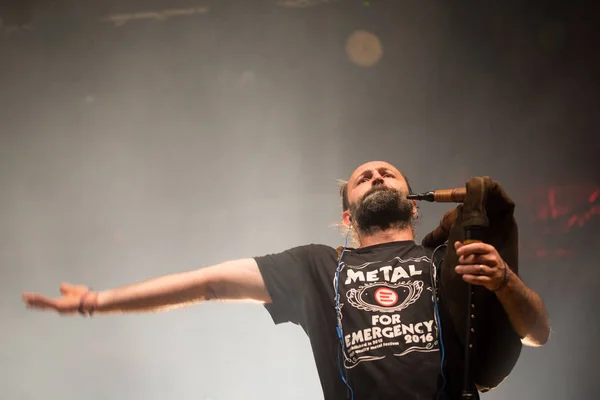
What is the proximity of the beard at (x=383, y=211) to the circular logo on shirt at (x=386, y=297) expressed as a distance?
29 centimetres

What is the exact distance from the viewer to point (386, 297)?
1.31 m

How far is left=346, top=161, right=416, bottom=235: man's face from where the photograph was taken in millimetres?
1556

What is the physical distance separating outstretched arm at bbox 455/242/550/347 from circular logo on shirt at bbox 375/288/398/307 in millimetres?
239

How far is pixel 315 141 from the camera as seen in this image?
203 cm

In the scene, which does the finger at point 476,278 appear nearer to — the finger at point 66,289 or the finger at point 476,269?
the finger at point 476,269

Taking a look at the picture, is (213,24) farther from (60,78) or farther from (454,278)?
(454,278)

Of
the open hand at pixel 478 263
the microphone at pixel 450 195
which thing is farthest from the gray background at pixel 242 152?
the open hand at pixel 478 263

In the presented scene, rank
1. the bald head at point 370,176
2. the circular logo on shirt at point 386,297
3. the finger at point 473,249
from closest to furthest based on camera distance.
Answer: the finger at point 473,249, the circular logo on shirt at point 386,297, the bald head at point 370,176

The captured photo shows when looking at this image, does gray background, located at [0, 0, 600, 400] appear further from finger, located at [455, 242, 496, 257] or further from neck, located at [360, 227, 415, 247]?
finger, located at [455, 242, 496, 257]

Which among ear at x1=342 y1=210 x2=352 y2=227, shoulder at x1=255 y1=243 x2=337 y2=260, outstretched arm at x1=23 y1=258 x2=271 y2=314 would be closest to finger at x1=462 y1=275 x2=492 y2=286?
shoulder at x1=255 y1=243 x2=337 y2=260

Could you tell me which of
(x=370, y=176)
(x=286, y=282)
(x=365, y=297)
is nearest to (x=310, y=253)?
(x=286, y=282)

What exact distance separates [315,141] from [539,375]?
1241mm

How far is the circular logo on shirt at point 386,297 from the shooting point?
4.27 feet

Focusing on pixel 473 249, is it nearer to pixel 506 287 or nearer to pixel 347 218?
pixel 506 287
